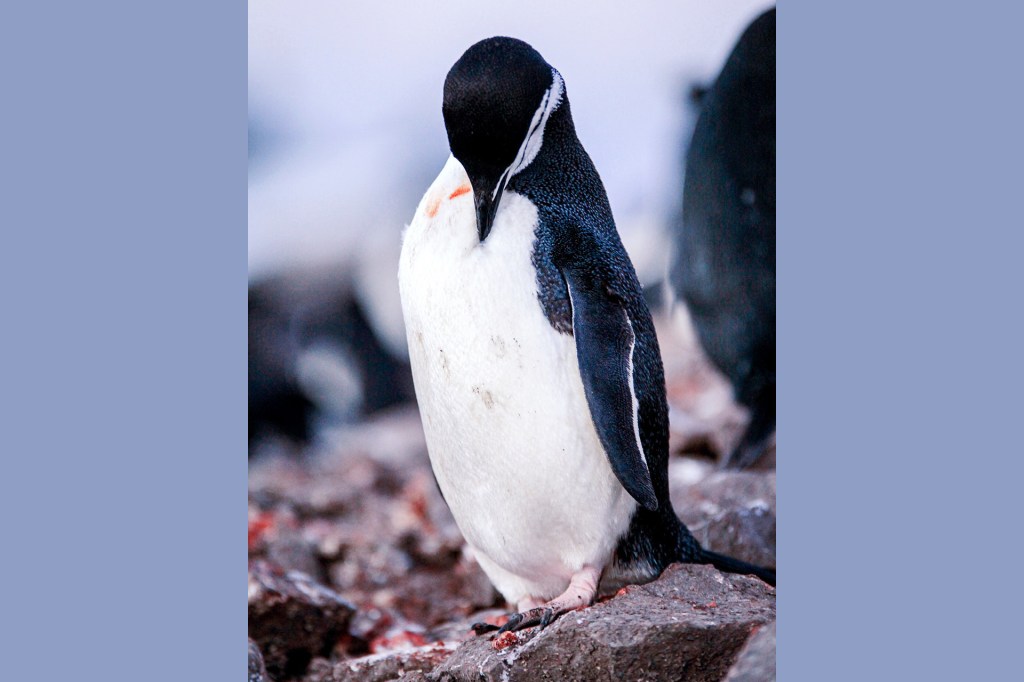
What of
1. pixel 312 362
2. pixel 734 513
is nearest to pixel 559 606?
pixel 734 513

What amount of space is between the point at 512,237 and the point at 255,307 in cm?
172

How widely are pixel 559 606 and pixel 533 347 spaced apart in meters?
0.50

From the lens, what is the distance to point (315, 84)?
2.85m

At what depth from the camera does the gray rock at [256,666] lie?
2566 millimetres

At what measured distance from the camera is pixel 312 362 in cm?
484

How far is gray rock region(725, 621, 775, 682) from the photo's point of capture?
6.61 ft

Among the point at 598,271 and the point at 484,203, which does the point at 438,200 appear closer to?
the point at 484,203

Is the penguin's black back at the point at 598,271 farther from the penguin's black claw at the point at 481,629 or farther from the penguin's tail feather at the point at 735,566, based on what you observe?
the penguin's black claw at the point at 481,629

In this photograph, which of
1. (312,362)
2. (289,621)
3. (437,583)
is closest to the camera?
(289,621)

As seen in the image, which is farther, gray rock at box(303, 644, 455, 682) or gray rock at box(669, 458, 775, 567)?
gray rock at box(669, 458, 775, 567)

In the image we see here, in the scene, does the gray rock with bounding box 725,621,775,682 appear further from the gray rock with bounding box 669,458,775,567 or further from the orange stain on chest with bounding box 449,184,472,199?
the orange stain on chest with bounding box 449,184,472,199

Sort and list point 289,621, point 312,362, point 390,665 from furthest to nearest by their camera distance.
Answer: point 312,362, point 289,621, point 390,665

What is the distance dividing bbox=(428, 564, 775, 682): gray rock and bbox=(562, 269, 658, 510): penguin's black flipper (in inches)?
7.7

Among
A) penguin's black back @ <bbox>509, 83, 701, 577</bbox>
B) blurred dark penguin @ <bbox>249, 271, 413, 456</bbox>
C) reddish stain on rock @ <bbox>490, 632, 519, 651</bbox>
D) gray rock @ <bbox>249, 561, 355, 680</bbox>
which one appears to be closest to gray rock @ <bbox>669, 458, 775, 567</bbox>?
penguin's black back @ <bbox>509, 83, 701, 577</bbox>
